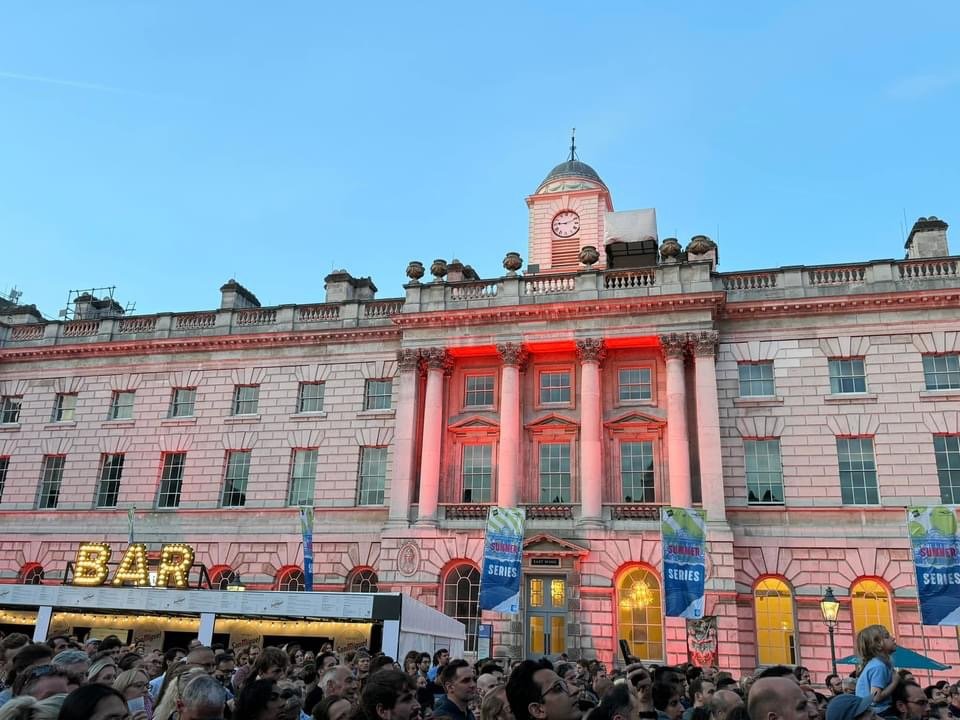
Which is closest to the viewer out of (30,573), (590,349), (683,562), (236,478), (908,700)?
(908,700)

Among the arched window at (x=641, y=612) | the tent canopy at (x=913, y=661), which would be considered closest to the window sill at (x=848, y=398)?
the arched window at (x=641, y=612)

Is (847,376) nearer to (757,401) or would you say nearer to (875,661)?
(757,401)

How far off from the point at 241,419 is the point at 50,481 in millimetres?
10541

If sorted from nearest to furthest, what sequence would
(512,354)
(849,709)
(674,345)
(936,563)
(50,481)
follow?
(849,709)
(936,563)
(674,345)
(512,354)
(50,481)

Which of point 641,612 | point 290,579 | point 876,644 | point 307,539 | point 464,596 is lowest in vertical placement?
point 876,644

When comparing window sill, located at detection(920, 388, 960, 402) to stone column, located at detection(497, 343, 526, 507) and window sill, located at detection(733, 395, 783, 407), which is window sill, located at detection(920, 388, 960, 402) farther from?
stone column, located at detection(497, 343, 526, 507)

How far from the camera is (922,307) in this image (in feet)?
101

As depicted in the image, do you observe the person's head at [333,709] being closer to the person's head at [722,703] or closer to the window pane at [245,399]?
the person's head at [722,703]

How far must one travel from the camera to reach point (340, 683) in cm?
825

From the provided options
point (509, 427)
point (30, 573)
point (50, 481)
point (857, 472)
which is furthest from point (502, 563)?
point (50, 481)

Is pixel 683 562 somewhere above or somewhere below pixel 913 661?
above

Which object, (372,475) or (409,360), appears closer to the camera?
(409,360)

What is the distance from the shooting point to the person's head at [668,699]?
7.99m

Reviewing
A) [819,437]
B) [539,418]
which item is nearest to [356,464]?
[539,418]
